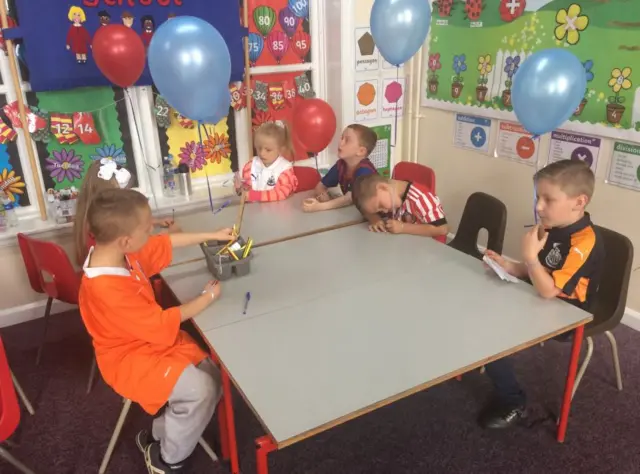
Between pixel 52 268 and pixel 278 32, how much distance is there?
2.08m

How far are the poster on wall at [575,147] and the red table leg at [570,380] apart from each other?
1.36 metres

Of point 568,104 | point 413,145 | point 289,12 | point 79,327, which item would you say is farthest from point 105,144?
point 568,104

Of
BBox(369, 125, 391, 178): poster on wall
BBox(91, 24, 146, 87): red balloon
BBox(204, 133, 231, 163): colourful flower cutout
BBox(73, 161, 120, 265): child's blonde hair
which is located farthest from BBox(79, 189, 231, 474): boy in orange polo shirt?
BBox(369, 125, 391, 178): poster on wall

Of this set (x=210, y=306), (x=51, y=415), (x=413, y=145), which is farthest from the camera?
(x=413, y=145)

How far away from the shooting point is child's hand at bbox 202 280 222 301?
1838mm

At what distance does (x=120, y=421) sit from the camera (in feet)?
6.33

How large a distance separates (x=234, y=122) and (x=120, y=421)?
213cm

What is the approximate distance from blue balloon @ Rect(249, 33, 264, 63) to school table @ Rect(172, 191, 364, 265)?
1.06 meters

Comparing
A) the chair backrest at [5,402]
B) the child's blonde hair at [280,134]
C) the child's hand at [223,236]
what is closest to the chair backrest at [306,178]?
the child's blonde hair at [280,134]

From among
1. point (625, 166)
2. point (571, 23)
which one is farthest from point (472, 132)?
point (625, 166)

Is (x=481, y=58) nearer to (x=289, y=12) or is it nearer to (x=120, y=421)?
(x=289, y=12)

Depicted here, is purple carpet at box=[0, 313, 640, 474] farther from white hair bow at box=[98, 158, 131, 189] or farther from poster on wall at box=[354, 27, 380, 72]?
poster on wall at box=[354, 27, 380, 72]

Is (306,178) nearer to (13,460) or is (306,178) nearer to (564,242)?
(564,242)

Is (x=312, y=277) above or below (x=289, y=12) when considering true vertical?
below
